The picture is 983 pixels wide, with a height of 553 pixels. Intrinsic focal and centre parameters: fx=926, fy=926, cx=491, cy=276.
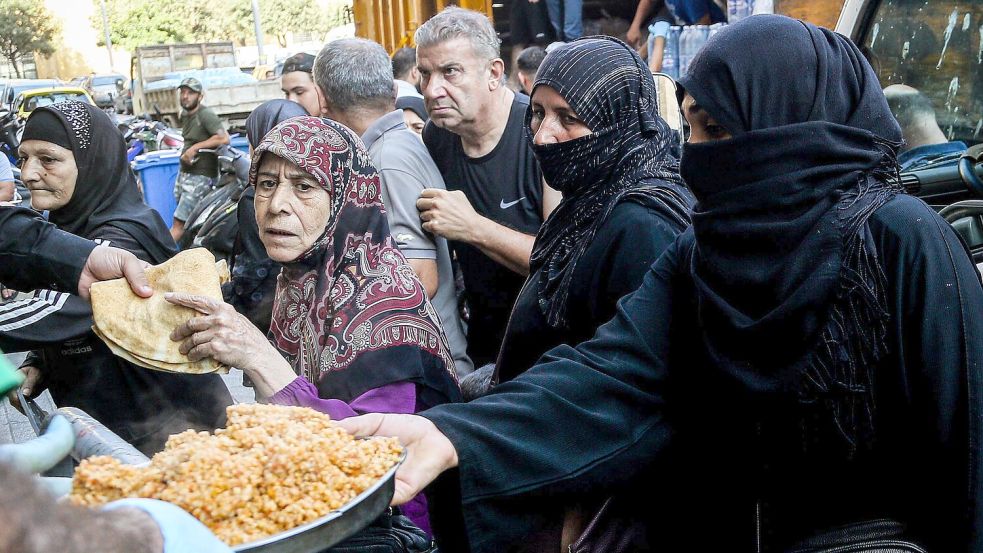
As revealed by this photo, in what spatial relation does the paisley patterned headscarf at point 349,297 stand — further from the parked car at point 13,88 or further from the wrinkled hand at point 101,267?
the parked car at point 13,88

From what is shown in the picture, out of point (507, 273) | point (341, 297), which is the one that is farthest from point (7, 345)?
point (507, 273)

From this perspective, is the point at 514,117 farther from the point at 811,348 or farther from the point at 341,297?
the point at 811,348

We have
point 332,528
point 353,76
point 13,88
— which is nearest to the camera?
point 332,528

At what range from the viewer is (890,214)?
166 centimetres

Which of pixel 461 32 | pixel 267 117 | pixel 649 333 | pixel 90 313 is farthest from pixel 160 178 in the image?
pixel 649 333

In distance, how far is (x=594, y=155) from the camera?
2.64 m

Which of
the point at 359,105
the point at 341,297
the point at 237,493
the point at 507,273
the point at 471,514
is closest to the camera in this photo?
the point at 237,493

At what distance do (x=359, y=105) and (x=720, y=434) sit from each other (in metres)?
2.68

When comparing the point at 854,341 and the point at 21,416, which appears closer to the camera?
the point at 854,341

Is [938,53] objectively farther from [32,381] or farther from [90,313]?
[32,381]

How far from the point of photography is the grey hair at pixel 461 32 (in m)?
3.96

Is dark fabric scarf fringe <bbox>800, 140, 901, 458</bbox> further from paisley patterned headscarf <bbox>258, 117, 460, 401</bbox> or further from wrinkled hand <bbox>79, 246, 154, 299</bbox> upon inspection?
wrinkled hand <bbox>79, 246, 154, 299</bbox>

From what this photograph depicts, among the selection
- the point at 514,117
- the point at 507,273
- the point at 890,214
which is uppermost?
the point at 890,214

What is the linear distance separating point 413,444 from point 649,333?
1.92 feet
